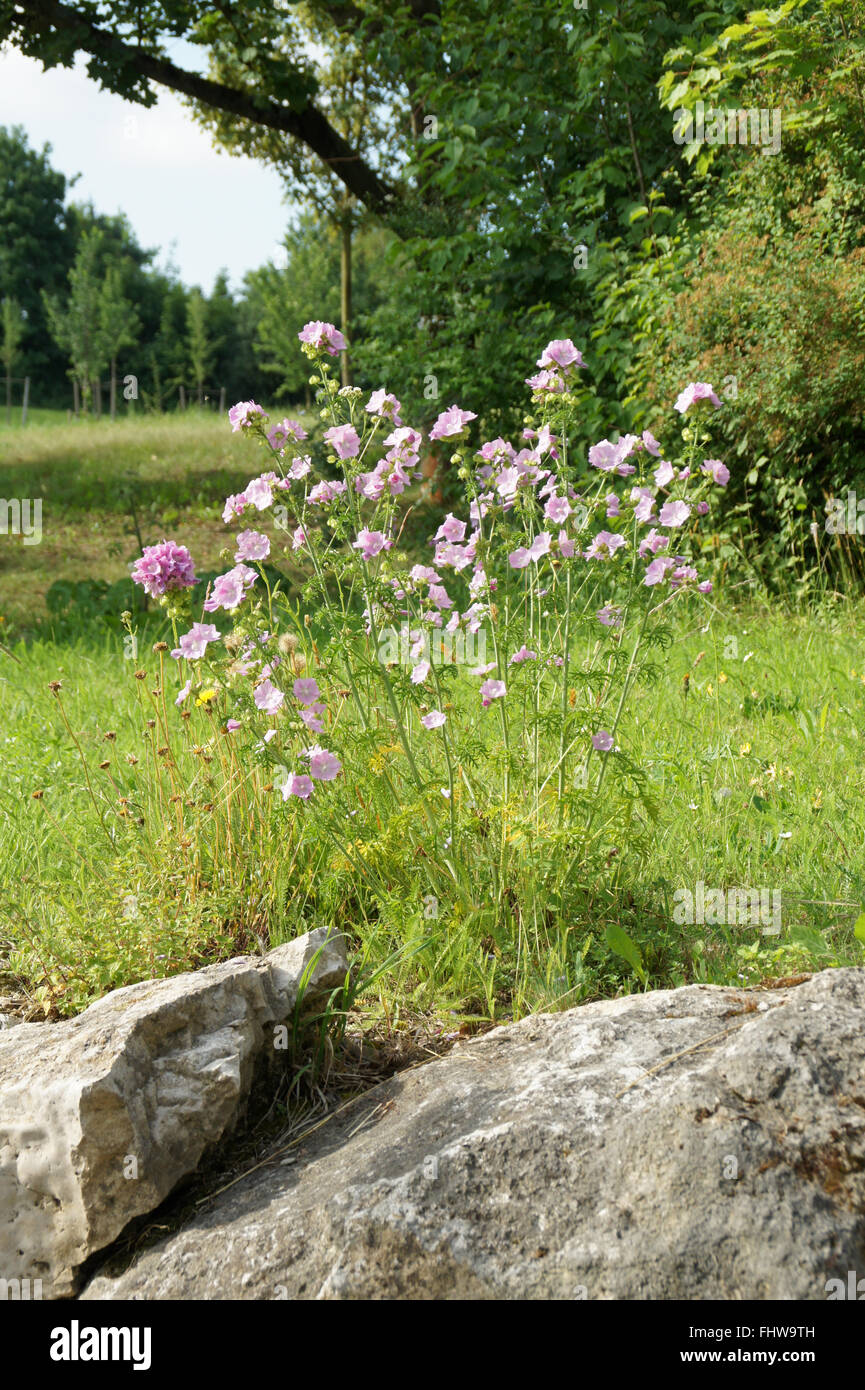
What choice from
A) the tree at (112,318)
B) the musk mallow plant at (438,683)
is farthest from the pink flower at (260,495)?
the tree at (112,318)

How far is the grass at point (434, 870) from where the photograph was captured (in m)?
2.61

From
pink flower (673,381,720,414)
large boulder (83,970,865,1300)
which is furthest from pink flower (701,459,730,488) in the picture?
large boulder (83,970,865,1300)

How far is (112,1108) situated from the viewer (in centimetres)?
195

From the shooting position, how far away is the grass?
8.57 feet

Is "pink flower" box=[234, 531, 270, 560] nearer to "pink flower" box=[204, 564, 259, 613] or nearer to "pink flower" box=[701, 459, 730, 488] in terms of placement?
"pink flower" box=[204, 564, 259, 613]

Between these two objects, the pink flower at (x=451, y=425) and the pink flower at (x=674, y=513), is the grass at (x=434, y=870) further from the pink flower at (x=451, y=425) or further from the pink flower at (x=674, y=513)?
the pink flower at (x=451, y=425)

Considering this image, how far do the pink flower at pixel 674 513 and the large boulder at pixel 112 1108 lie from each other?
61.5 inches

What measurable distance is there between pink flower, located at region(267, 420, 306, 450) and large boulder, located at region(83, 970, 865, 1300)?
5.24 ft

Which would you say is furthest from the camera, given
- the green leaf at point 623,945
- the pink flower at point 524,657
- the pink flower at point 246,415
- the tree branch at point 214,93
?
the tree branch at point 214,93

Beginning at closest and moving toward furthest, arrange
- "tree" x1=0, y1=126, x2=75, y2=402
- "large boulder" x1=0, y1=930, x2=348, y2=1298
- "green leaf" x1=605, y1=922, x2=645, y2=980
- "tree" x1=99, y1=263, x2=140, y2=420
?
"large boulder" x1=0, y1=930, x2=348, y2=1298 < "green leaf" x1=605, y1=922, x2=645, y2=980 < "tree" x1=99, y1=263, x2=140, y2=420 < "tree" x1=0, y1=126, x2=75, y2=402

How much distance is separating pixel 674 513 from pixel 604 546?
20 cm

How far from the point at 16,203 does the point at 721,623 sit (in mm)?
44480

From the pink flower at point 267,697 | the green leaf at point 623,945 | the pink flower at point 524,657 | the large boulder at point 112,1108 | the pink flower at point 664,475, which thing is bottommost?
the large boulder at point 112,1108
